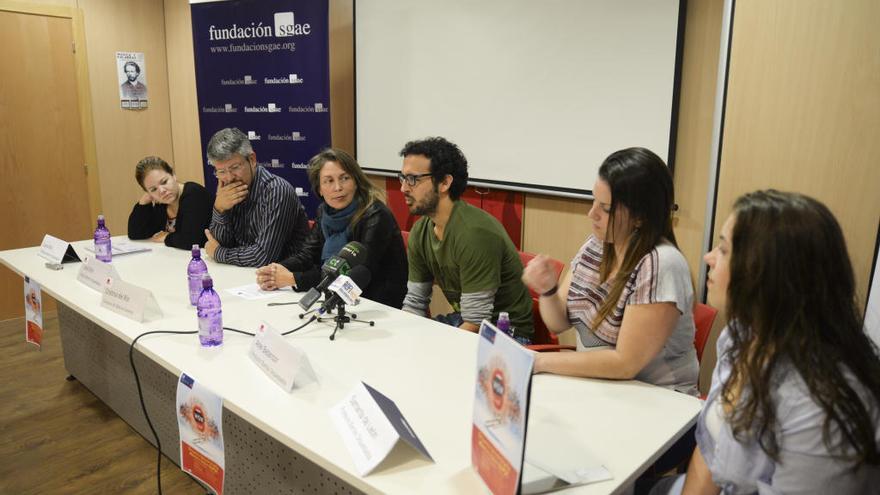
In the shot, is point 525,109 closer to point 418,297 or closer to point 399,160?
point 399,160

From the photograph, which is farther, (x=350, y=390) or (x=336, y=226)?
(x=336, y=226)

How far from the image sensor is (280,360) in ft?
4.85

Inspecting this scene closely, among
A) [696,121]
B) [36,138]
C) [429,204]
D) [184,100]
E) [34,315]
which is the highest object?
[184,100]

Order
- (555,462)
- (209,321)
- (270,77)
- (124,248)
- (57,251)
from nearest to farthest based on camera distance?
→ 1. (555,462)
2. (209,321)
3. (57,251)
4. (124,248)
5. (270,77)

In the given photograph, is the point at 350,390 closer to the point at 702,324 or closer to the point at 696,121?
the point at 702,324

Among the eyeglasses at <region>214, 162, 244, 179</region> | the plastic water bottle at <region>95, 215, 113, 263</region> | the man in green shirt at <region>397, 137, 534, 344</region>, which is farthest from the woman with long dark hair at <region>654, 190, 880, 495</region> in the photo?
the plastic water bottle at <region>95, 215, 113, 263</region>

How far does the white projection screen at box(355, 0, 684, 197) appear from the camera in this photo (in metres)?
2.83

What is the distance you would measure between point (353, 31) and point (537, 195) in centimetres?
178

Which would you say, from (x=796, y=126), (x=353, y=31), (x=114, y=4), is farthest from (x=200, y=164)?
(x=796, y=126)

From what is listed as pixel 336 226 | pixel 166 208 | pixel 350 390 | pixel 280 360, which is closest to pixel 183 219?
pixel 166 208

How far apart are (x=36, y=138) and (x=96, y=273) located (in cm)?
284

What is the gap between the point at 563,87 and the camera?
310cm

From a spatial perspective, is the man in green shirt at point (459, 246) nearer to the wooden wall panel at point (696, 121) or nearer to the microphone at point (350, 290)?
the microphone at point (350, 290)

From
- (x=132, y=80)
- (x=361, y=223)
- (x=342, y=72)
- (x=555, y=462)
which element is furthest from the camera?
(x=132, y=80)
